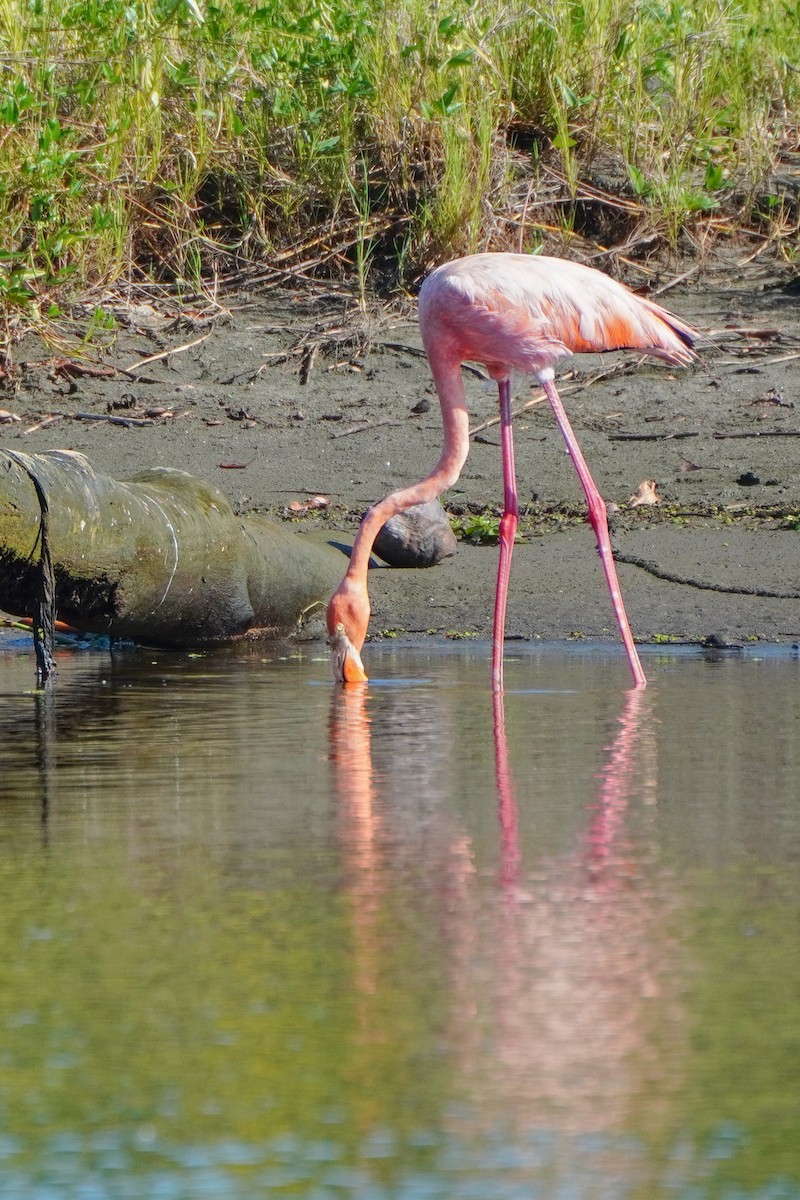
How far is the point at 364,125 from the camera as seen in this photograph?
11.1m

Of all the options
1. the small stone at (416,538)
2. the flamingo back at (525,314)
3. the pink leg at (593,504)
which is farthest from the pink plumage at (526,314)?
the small stone at (416,538)

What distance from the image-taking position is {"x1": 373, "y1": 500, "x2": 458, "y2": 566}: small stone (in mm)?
7988

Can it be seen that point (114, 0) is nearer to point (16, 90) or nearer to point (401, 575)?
point (16, 90)

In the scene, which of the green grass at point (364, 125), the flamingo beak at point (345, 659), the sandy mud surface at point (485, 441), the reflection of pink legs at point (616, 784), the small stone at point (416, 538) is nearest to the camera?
the reflection of pink legs at point (616, 784)

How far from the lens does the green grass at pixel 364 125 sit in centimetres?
1072

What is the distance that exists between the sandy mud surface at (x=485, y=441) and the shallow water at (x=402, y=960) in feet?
8.04

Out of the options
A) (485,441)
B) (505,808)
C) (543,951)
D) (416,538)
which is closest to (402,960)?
(543,951)

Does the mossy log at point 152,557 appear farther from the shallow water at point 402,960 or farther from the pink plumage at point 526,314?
the shallow water at point 402,960

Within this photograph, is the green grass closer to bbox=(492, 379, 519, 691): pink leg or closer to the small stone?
the small stone

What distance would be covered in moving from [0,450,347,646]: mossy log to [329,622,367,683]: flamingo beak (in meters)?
0.92

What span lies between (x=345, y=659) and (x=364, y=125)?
5.77 meters

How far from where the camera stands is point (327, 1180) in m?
2.03

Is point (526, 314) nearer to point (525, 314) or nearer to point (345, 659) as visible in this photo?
point (525, 314)

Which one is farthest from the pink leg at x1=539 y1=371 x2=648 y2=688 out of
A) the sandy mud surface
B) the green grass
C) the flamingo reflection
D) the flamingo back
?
the green grass
